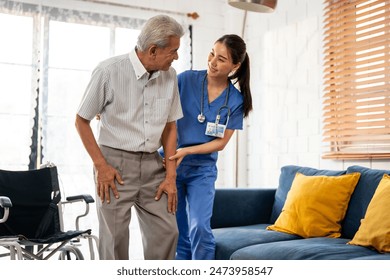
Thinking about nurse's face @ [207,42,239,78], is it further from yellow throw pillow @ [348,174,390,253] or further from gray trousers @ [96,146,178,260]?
yellow throw pillow @ [348,174,390,253]

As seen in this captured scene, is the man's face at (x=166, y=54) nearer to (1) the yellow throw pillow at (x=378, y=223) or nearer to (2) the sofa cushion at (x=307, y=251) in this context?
(2) the sofa cushion at (x=307, y=251)

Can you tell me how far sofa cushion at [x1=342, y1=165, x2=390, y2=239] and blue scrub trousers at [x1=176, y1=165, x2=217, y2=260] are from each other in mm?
772

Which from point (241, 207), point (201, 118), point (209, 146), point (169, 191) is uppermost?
point (201, 118)

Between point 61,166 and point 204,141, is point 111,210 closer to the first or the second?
point 204,141

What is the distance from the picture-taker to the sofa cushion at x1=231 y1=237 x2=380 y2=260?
258cm

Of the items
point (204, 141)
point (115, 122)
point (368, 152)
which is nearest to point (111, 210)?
point (115, 122)

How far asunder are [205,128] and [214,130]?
64 millimetres

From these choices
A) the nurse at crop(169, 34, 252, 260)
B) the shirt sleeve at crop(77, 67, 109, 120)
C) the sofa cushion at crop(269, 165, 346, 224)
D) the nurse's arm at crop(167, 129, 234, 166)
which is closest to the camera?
the shirt sleeve at crop(77, 67, 109, 120)

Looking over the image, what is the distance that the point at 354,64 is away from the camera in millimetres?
3631

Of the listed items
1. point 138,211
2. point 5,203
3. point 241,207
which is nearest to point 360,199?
point 241,207

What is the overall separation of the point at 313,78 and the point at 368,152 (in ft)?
2.72

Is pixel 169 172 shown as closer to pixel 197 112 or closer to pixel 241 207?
pixel 197 112

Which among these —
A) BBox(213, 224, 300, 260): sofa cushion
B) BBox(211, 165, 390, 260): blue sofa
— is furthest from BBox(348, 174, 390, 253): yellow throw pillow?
A: BBox(213, 224, 300, 260): sofa cushion

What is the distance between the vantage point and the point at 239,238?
10.3 feet
